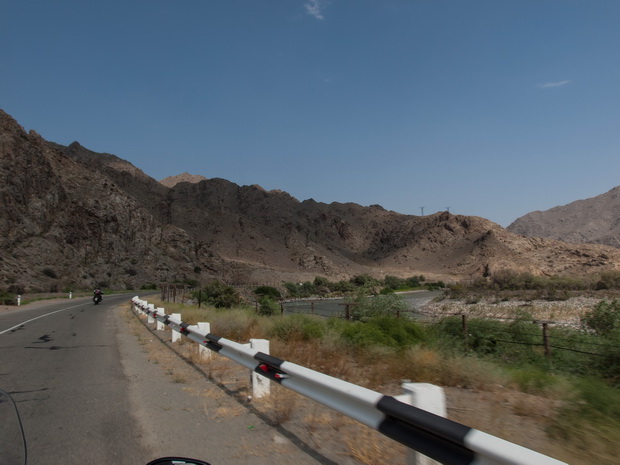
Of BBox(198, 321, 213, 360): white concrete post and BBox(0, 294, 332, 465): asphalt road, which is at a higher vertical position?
BBox(198, 321, 213, 360): white concrete post

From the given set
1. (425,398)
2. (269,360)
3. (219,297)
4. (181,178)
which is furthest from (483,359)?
(181,178)

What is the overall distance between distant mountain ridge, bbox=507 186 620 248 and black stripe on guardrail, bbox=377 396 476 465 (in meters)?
161

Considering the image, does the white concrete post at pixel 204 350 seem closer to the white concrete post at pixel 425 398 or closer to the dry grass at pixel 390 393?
the dry grass at pixel 390 393

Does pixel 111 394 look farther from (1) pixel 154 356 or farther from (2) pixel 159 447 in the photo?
(1) pixel 154 356

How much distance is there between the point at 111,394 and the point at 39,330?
1182 centimetres

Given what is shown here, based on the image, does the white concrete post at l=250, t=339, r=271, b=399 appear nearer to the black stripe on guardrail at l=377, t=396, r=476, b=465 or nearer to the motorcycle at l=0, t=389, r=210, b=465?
the black stripe on guardrail at l=377, t=396, r=476, b=465

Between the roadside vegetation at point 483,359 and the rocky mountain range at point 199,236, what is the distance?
47043mm

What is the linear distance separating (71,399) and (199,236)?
320 ft

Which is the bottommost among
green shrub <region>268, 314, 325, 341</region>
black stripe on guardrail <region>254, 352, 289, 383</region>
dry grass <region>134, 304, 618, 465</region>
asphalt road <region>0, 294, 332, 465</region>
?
asphalt road <region>0, 294, 332, 465</region>

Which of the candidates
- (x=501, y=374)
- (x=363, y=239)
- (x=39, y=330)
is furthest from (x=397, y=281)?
(x=501, y=374)

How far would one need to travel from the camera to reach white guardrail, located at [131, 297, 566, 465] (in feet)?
8.73

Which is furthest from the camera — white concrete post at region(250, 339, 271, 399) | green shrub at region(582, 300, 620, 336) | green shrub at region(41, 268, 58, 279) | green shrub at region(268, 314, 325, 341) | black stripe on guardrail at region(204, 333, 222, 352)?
green shrub at region(41, 268, 58, 279)

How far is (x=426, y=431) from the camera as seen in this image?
3.23 meters

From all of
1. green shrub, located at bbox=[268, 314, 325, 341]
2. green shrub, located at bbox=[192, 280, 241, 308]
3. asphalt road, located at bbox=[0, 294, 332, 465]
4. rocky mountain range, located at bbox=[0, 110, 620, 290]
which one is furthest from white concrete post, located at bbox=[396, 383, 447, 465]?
rocky mountain range, located at bbox=[0, 110, 620, 290]
